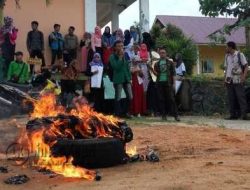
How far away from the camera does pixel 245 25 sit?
73.5 feet

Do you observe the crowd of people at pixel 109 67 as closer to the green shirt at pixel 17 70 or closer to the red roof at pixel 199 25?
the green shirt at pixel 17 70

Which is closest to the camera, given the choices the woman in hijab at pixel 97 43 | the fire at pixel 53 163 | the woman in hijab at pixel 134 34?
the fire at pixel 53 163

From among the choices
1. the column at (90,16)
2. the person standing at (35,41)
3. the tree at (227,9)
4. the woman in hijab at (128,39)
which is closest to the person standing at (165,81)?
the woman in hijab at (128,39)

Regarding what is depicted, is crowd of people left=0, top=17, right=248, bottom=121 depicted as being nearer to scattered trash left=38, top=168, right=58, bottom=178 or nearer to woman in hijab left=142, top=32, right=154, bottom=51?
woman in hijab left=142, top=32, right=154, bottom=51

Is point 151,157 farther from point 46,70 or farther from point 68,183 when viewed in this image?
point 46,70

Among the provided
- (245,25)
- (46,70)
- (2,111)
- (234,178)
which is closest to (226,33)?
(245,25)

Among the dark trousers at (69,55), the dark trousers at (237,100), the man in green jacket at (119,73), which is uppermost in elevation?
the dark trousers at (69,55)

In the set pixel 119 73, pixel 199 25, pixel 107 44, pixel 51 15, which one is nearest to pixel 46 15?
pixel 51 15

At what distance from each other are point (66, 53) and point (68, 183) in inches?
393

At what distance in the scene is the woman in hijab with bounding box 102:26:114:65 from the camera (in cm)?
1661

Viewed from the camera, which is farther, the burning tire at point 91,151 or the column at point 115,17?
the column at point 115,17

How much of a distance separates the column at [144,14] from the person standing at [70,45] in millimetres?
3704

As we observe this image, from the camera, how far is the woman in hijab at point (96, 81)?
15.7 metres

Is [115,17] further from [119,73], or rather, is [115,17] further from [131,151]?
[131,151]
